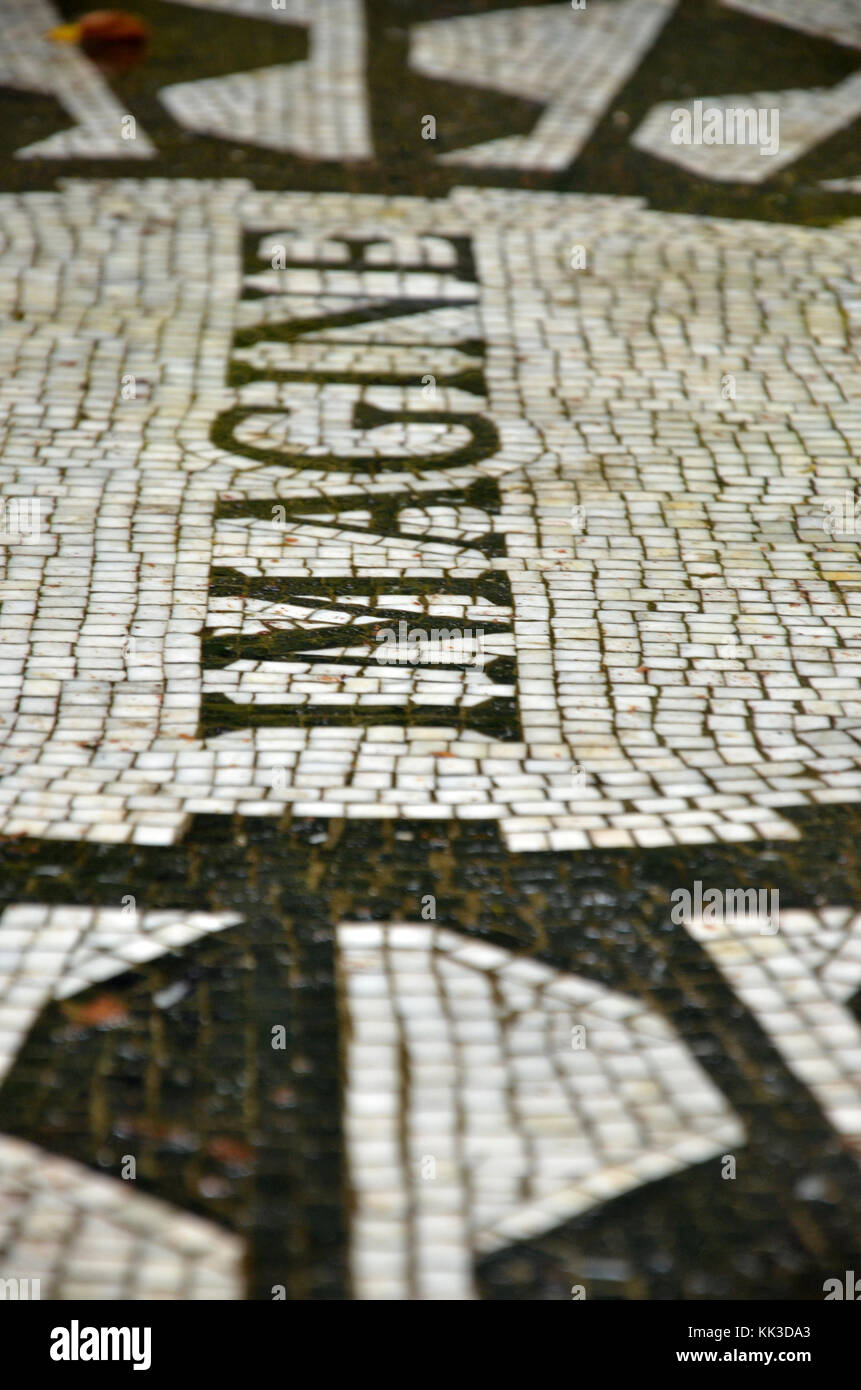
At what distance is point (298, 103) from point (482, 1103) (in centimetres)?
946

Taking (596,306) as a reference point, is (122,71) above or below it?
above

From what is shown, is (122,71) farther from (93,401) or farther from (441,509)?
(441,509)

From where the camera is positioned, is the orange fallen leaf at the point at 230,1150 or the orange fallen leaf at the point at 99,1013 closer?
the orange fallen leaf at the point at 230,1150

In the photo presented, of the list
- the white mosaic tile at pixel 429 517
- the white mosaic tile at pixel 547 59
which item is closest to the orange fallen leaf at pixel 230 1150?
the white mosaic tile at pixel 429 517

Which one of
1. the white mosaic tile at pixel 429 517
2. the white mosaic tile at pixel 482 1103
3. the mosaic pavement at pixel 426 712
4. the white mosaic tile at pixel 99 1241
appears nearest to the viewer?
the white mosaic tile at pixel 99 1241

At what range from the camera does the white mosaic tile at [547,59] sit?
35.8 feet

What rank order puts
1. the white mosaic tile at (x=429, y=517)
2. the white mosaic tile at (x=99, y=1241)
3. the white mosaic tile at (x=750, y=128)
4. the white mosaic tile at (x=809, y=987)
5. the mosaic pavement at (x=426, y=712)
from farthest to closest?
the white mosaic tile at (x=750, y=128), the white mosaic tile at (x=429, y=517), the white mosaic tile at (x=809, y=987), the mosaic pavement at (x=426, y=712), the white mosaic tile at (x=99, y=1241)

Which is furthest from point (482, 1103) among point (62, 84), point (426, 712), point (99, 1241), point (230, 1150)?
point (62, 84)

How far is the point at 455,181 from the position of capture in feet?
33.7

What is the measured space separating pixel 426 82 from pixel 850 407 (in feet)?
19.0

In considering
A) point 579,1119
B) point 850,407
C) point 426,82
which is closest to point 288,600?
point 579,1119

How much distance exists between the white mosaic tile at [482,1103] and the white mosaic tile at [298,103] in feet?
25.7

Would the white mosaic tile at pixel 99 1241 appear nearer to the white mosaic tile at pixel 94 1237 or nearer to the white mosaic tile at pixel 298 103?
the white mosaic tile at pixel 94 1237
